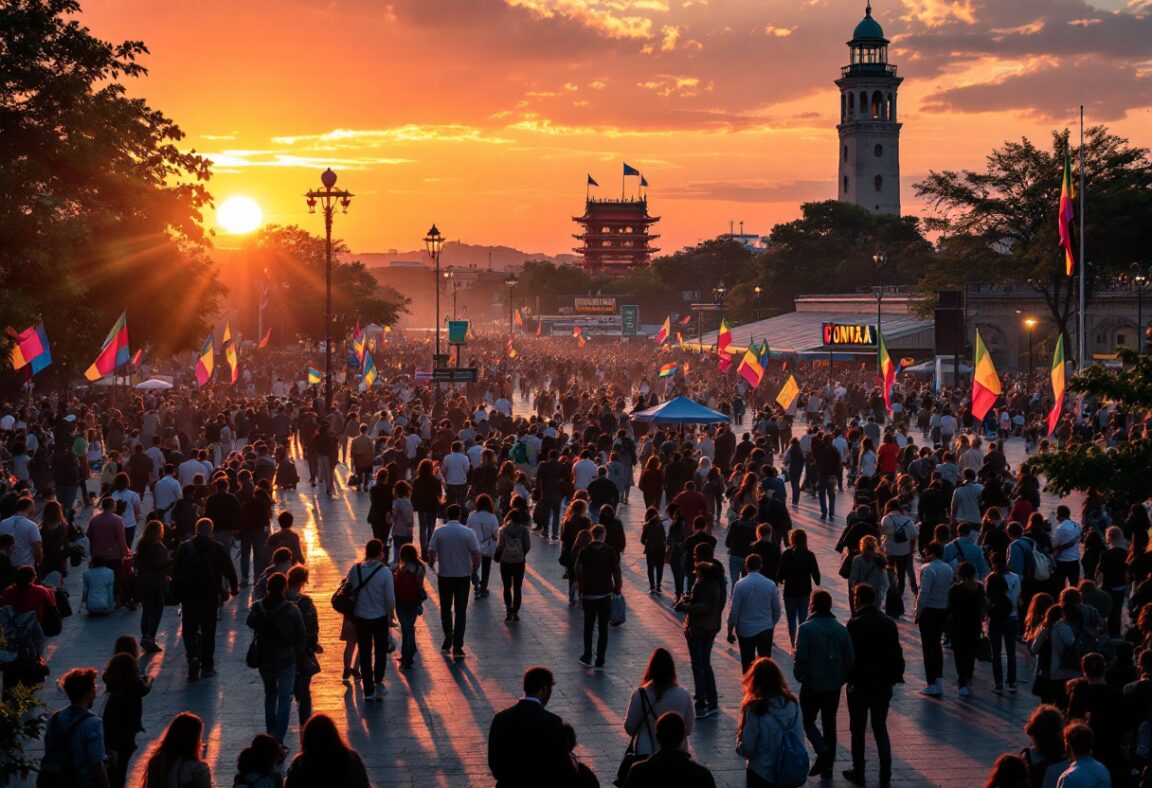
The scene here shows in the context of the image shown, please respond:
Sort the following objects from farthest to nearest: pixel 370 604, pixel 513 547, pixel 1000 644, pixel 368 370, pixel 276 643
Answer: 1. pixel 368 370
2. pixel 513 547
3. pixel 1000 644
4. pixel 370 604
5. pixel 276 643

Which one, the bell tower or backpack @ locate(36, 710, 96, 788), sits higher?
the bell tower

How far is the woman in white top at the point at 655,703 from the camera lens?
26.8ft

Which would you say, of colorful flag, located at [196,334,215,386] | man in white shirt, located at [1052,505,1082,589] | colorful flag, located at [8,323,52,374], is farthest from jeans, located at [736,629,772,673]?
colorful flag, located at [196,334,215,386]

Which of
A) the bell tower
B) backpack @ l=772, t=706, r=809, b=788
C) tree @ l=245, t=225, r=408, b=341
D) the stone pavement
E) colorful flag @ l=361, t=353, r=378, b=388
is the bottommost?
the stone pavement

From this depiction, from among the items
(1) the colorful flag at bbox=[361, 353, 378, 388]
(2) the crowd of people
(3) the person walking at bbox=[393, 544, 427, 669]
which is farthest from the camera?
(1) the colorful flag at bbox=[361, 353, 378, 388]

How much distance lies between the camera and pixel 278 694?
1056 centimetres

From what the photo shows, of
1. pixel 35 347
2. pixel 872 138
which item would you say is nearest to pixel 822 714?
pixel 35 347

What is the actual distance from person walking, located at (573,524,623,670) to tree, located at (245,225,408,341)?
68401mm

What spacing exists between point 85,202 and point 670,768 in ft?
90.9

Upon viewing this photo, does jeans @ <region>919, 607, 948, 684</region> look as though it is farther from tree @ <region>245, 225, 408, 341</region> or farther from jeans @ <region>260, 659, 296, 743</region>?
tree @ <region>245, 225, 408, 341</region>

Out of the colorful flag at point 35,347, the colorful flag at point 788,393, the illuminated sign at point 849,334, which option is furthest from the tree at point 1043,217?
the colorful flag at point 35,347

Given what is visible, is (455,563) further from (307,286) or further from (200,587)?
(307,286)

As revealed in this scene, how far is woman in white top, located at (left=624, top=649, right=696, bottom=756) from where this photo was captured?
8156mm

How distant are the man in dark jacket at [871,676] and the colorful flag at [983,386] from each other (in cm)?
1423
